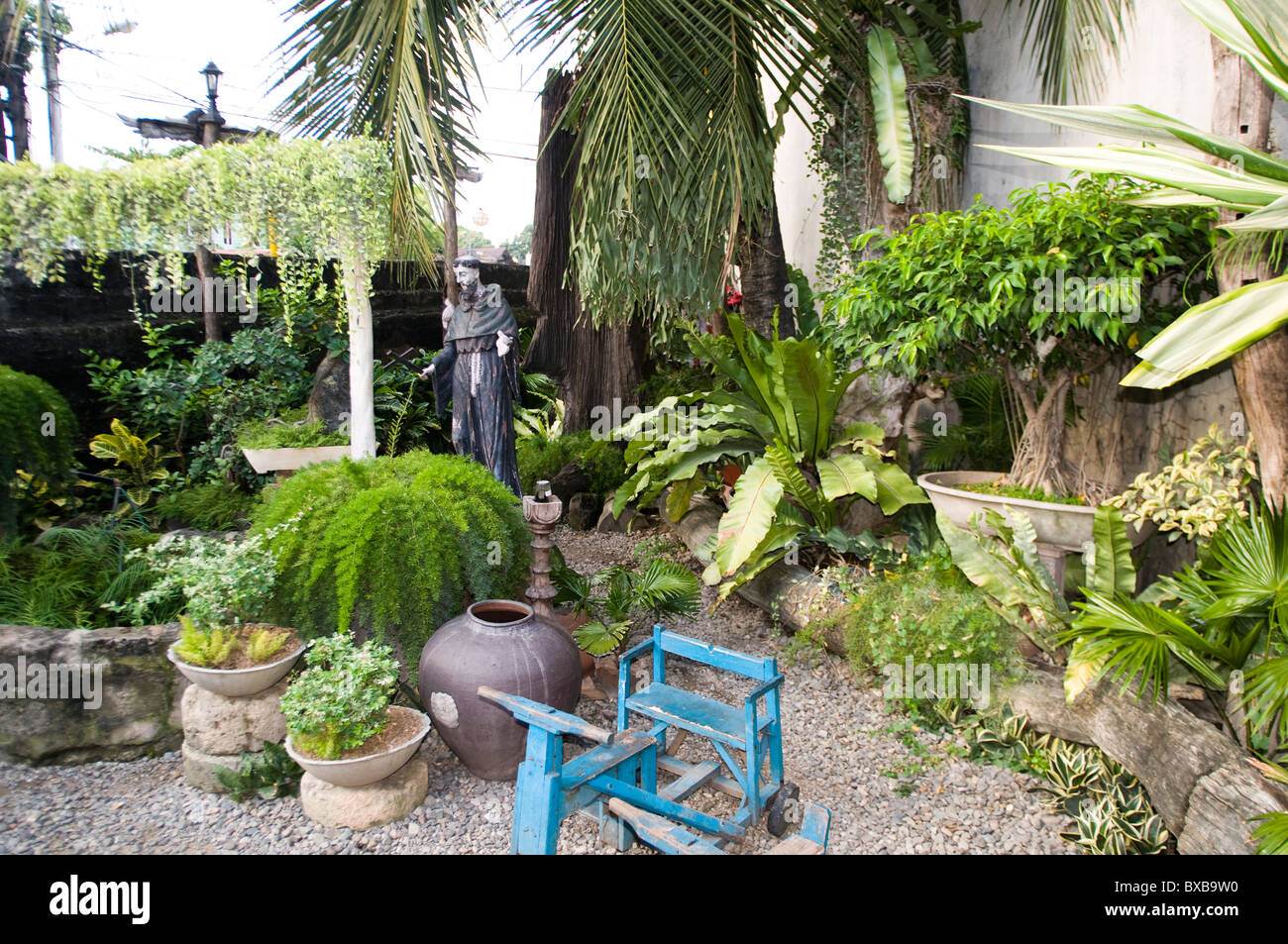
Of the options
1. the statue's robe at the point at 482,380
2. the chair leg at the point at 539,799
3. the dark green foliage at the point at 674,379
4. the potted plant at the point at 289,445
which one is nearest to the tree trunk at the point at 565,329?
the dark green foliage at the point at 674,379

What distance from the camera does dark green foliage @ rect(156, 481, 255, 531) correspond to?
5137 mm

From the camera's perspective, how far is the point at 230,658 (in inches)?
134

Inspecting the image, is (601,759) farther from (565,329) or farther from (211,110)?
(565,329)

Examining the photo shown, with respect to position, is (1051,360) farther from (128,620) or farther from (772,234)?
(128,620)

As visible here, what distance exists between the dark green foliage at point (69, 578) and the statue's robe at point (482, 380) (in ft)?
6.35

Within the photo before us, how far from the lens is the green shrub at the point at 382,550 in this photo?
3586 millimetres

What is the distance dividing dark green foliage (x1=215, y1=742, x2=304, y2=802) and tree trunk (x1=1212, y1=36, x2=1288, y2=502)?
414 centimetres

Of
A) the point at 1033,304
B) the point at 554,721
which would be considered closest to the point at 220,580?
the point at 554,721

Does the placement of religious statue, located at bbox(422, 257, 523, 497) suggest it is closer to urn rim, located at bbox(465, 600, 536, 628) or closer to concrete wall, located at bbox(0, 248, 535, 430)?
concrete wall, located at bbox(0, 248, 535, 430)

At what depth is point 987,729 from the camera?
3.71 m

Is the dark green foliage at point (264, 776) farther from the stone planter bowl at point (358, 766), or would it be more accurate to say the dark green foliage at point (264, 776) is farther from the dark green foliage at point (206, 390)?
the dark green foliage at point (206, 390)

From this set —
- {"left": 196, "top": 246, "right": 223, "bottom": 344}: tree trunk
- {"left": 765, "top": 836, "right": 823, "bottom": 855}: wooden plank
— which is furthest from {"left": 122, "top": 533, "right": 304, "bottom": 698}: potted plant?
{"left": 196, "top": 246, "right": 223, "bottom": 344}: tree trunk

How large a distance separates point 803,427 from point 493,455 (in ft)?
6.51

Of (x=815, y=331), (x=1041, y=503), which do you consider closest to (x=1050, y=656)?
(x=1041, y=503)
